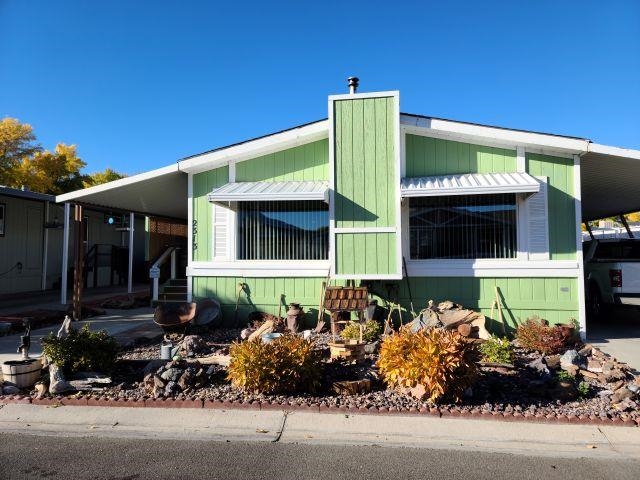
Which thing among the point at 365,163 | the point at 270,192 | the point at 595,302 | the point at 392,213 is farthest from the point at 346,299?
the point at 595,302

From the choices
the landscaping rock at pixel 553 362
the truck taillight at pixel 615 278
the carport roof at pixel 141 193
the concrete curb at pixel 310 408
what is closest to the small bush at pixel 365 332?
the concrete curb at pixel 310 408

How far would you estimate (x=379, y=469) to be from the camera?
326 cm

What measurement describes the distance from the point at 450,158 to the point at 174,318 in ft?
18.2

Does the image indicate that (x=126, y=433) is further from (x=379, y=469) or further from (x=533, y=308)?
(x=533, y=308)

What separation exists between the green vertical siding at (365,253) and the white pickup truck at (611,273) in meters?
4.72

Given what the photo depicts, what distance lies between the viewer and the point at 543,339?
20.5 ft

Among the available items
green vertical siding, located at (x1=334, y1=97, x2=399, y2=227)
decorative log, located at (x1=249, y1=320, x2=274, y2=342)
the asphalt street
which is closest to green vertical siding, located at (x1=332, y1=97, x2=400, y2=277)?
green vertical siding, located at (x1=334, y1=97, x2=399, y2=227)

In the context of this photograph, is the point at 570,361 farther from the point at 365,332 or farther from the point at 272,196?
the point at 272,196

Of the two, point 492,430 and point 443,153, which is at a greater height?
point 443,153

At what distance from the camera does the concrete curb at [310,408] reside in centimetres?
405

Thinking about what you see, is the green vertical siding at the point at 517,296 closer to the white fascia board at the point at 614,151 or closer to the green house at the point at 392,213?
the green house at the point at 392,213

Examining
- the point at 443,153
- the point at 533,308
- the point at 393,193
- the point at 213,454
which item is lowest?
the point at 213,454

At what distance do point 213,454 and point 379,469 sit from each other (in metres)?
1.33

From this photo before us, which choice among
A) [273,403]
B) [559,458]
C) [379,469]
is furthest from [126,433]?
[559,458]
